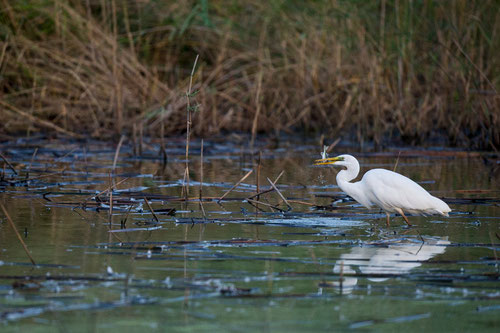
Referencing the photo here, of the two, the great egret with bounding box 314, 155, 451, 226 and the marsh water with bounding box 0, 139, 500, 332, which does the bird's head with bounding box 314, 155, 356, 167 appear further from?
the marsh water with bounding box 0, 139, 500, 332

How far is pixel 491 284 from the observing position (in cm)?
397

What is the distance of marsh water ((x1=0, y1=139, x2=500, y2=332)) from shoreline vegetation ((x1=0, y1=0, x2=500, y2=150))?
3698 millimetres

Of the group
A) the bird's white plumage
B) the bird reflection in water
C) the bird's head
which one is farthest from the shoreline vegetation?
the bird reflection in water

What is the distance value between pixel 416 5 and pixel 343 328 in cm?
918

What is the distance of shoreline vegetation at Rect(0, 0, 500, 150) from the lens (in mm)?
11469

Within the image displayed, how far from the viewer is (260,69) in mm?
12820

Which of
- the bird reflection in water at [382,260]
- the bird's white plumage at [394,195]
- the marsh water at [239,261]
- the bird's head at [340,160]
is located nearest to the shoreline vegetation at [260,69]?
the marsh water at [239,261]

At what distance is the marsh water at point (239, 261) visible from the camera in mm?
3484

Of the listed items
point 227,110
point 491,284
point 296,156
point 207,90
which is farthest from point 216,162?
point 491,284

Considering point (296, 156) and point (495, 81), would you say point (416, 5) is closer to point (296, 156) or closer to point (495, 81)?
point (495, 81)

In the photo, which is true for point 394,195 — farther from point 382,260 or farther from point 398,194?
point 382,260

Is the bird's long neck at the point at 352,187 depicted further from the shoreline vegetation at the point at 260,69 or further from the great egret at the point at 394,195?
the shoreline vegetation at the point at 260,69

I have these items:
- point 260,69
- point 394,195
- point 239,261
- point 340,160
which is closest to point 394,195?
point 394,195

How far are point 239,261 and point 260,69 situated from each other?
8.56 metres
